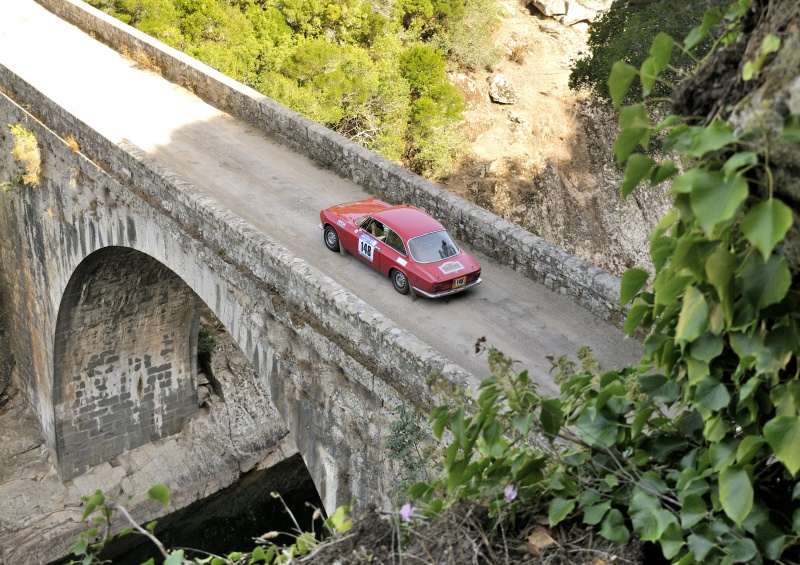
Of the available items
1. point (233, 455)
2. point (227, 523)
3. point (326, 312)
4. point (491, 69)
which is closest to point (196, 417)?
point (233, 455)

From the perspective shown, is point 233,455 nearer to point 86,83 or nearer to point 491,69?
point 86,83

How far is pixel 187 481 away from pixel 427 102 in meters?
12.9

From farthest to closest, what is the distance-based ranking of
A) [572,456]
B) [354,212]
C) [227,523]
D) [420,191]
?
[227,523], [420,191], [354,212], [572,456]

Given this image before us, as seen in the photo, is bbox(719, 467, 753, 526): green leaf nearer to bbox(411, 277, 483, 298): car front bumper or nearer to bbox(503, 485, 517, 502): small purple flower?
bbox(503, 485, 517, 502): small purple flower

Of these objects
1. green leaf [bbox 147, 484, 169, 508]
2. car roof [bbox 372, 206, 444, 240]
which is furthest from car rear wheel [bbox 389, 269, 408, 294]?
green leaf [bbox 147, 484, 169, 508]

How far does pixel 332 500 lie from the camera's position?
31.4ft

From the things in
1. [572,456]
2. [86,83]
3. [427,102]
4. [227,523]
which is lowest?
[227,523]

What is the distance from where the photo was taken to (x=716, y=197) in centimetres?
283

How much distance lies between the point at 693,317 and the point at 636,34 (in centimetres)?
1418

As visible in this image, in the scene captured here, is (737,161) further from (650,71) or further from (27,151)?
(27,151)

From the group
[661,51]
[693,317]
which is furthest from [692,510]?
[661,51]

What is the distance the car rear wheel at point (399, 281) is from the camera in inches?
403

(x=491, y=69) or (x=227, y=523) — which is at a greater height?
(x=491, y=69)

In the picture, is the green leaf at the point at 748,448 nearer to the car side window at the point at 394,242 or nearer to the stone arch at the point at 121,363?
the car side window at the point at 394,242
